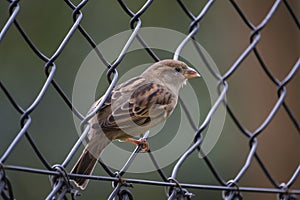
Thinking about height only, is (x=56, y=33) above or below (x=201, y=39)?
above

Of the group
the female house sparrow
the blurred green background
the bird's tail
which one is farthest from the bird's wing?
the blurred green background

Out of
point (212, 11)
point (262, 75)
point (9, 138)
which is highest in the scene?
point (9, 138)

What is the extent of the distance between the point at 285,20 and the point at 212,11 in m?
1.01

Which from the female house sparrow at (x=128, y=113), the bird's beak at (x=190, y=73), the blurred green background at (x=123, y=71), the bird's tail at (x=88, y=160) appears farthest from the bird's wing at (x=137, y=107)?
the blurred green background at (x=123, y=71)

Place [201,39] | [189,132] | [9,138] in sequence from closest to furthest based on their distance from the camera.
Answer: [189,132] → [9,138] → [201,39]

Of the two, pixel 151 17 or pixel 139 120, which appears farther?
pixel 151 17

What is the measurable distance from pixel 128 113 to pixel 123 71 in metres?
2.55

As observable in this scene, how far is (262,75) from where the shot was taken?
562 cm

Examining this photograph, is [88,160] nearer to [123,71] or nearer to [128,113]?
[128,113]

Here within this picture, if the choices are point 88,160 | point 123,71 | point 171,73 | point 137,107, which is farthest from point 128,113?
point 123,71

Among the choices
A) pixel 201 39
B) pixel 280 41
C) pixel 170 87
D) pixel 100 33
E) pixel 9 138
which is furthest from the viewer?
pixel 201 39

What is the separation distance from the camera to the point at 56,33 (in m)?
5.80

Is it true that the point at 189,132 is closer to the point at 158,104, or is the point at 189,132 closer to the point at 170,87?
the point at 170,87

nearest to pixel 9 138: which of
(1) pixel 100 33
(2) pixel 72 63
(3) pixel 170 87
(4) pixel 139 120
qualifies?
(2) pixel 72 63
